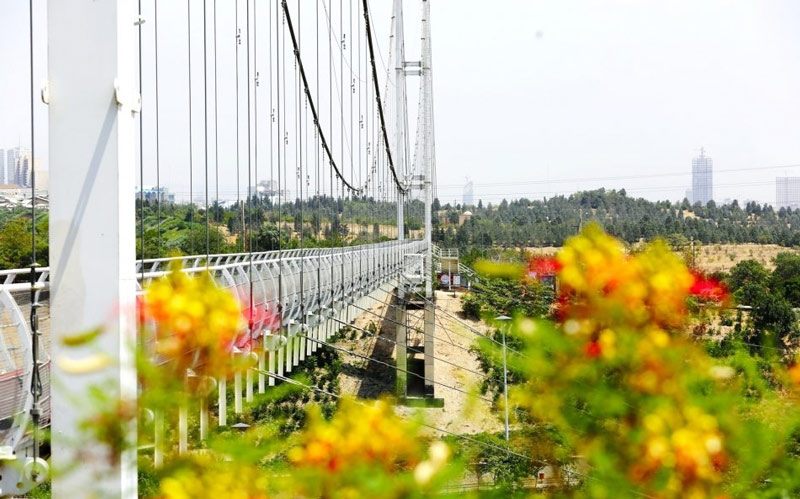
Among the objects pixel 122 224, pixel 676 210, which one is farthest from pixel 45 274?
pixel 676 210

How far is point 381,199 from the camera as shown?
23.9 m

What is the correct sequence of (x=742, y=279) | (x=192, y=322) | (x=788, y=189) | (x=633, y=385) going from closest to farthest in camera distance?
1. (x=633, y=385)
2. (x=192, y=322)
3. (x=742, y=279)
4. (x=788, y=189)

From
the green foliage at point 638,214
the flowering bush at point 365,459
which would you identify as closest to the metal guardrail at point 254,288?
the flowering bush at point 365,459

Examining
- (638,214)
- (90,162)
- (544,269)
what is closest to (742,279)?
(544,269)

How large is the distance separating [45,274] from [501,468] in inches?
83.3

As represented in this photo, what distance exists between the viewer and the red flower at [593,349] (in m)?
0.85

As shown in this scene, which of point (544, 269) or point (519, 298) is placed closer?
point (544, 269)

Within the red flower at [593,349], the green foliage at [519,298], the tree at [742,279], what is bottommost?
the tree at [742,279]

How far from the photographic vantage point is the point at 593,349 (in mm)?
857

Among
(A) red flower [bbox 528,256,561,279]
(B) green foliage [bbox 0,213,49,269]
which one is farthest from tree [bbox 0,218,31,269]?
(A) red flower [bbox 528,256,561,279]

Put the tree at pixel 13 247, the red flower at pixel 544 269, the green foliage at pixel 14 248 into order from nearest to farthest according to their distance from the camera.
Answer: the red flower at pixel 544 269 → the green foliage at pixel 14 248 → the tree at pixel 13 247

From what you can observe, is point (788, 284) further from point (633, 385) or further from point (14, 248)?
point (14, 248)

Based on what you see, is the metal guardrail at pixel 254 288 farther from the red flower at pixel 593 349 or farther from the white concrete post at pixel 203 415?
the red flower at pixel 593 349

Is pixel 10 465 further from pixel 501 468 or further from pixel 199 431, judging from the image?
pixel 501 468
